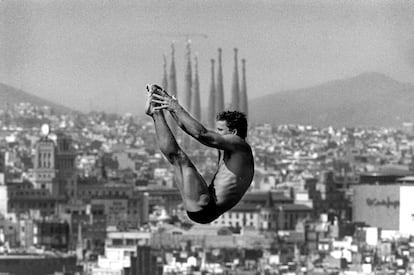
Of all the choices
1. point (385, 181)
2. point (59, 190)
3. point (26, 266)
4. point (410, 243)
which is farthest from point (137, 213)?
point (26, 266)

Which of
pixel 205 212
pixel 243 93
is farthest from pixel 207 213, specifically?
pixel 243 93

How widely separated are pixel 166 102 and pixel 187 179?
99 mm

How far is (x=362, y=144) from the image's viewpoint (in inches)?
2180

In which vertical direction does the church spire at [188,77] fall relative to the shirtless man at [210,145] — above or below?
above

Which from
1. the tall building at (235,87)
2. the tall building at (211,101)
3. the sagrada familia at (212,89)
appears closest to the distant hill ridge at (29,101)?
the sagrada familia at (212,89)

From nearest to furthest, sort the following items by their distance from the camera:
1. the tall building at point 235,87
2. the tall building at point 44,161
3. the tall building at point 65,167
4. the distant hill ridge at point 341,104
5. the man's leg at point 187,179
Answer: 1. the man's leg at point 187,179
2. the distant hill ridge at point 341,104
3. the tall building at point 235,87
4. the tall building at point 65,167
5. the tall building at point 44,161

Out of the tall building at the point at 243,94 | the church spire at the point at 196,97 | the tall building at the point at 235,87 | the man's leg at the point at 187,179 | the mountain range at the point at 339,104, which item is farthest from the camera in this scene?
the tall building at the point at 235,87

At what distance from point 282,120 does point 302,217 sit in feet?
9.81

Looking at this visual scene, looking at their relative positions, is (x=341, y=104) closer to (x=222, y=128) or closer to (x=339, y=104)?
(x=339, y=104)

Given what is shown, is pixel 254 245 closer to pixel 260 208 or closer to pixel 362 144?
pixel 260 208

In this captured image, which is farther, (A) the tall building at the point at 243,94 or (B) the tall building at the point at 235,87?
(B) the tall building at the point at 235,87

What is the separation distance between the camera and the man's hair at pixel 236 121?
2.82 m

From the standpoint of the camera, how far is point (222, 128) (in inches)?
111

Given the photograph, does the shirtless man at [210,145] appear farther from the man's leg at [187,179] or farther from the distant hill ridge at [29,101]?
the distant hill ridge at [29,101]
